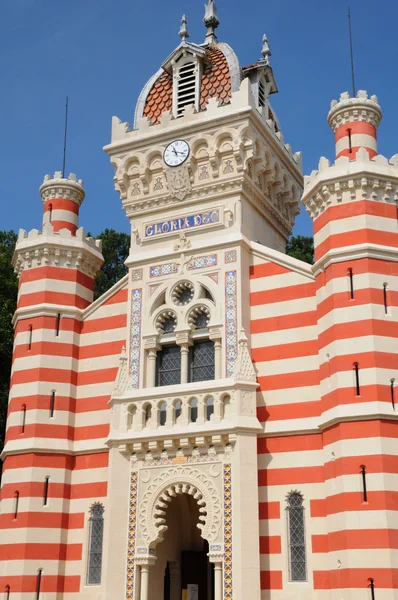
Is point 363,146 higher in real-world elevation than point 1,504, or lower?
higher

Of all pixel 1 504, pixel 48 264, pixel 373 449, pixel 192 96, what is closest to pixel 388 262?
pixel 373 449

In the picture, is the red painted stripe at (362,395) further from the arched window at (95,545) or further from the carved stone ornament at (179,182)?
the carved stone ornament at (179,182)

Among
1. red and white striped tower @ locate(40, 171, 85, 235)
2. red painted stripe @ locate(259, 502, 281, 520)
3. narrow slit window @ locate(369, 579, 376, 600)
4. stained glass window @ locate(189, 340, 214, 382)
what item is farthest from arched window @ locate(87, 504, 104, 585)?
red and white striped tower @ locate(40, 171, 85, 235)

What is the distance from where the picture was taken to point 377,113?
68.8ft

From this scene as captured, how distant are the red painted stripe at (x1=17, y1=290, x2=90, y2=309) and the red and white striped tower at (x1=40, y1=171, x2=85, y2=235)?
221cm

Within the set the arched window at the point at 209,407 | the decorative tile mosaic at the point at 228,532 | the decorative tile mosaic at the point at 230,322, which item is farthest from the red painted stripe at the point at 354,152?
the decorative tile mosaic at the point at 228,532

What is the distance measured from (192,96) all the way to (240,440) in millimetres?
10892

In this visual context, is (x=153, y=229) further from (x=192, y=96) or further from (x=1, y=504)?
(x=1, y=504)

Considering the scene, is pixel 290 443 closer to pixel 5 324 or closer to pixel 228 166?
pixel 228 166

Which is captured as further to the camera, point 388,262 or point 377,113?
point 377,113

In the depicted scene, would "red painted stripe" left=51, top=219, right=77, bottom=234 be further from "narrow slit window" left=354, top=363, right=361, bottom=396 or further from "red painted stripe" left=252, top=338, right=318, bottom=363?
"narrow slit window" left=354, top=363, right=361, bottom=396

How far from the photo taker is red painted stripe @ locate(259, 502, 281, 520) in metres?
19.1

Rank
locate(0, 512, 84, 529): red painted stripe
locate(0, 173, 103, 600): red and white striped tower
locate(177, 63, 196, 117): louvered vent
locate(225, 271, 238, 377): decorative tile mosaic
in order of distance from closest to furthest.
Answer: locate(225, 271, 238, 377): decorative tile mosaic → locate(0, 173, 103, 600): red and white striped tower → locate(0, 512, 84, 529): red painted stripe → locate(177, 63, 196, 117): louvered vent

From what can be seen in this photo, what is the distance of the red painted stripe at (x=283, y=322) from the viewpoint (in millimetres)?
20422
